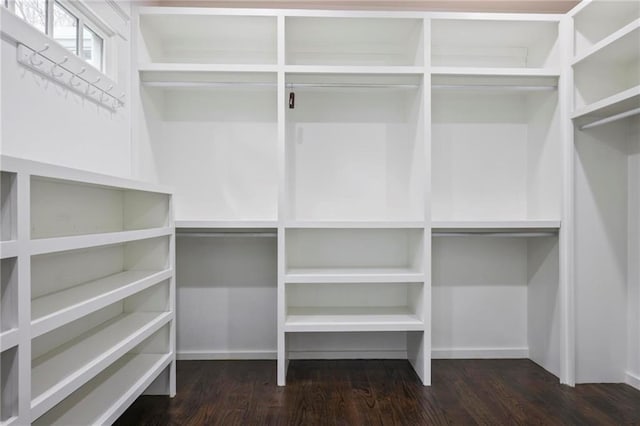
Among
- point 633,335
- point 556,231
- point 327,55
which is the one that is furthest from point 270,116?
point 633,335

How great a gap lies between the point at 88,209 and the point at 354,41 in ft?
6.09

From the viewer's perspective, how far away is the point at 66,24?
170cm

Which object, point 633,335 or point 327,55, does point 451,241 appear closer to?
point 633,335

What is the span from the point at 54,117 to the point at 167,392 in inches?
57.9

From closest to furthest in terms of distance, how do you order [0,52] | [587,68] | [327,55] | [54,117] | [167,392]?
[0,52]
[54,117]
[167,392]
[587,68]
[327,55]

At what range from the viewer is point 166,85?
2.20 meters

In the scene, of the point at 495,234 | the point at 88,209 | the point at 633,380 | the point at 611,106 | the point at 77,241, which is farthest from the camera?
the point at 495,234

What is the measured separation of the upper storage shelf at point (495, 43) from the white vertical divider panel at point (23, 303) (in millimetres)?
2193

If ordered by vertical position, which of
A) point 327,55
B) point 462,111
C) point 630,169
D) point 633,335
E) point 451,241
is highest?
point 327,55

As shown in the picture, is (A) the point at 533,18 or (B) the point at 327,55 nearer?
(A) the point at 533,18

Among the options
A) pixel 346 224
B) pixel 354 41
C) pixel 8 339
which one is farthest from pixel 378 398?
pixel 354 41

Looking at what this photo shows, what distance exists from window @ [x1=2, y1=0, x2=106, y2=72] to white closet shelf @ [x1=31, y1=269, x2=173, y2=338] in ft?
3.38

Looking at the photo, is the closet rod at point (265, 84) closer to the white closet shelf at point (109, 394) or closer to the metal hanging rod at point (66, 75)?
the metal hanging rod at point (66, 75)

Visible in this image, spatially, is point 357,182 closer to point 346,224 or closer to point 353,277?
point 346,224
